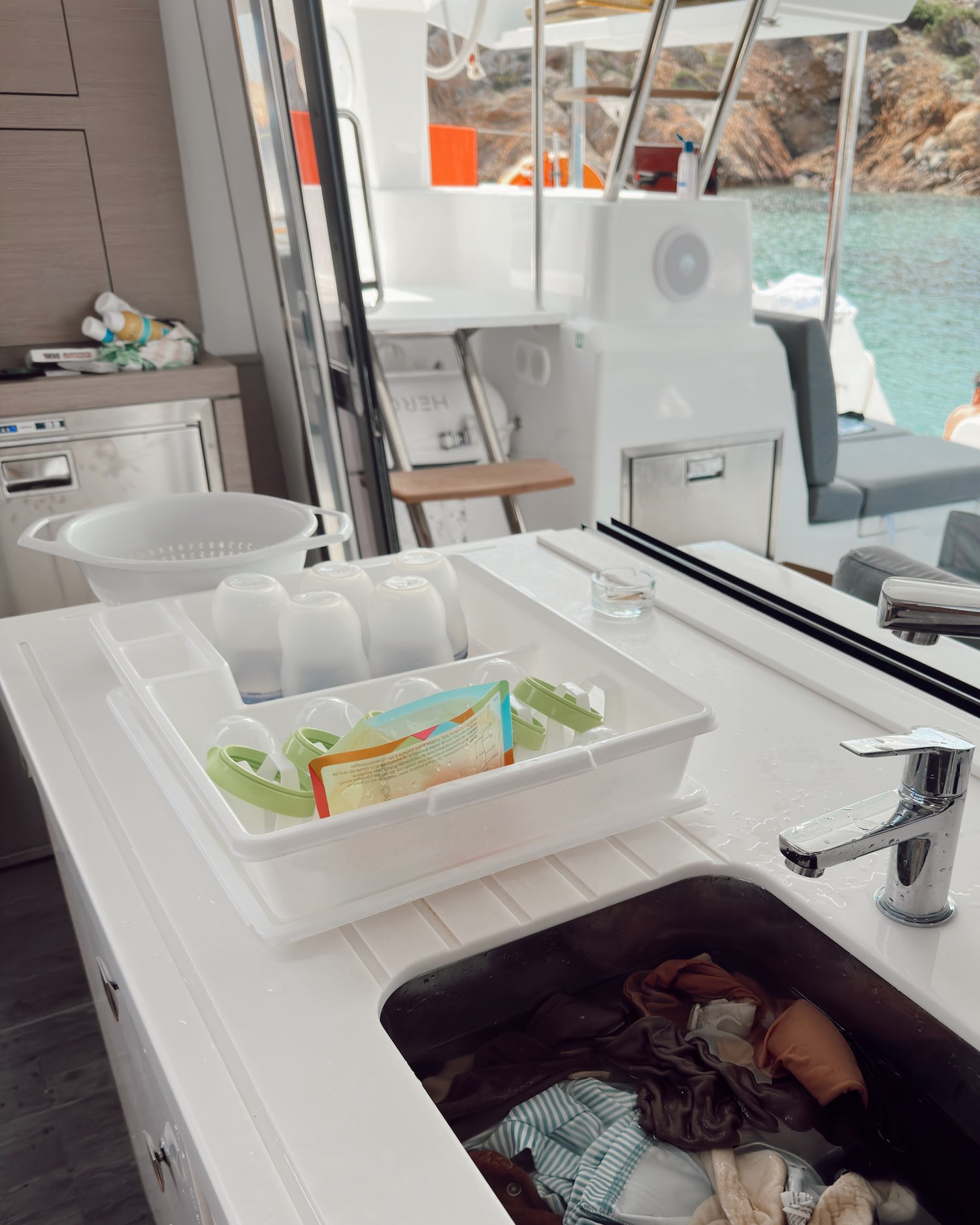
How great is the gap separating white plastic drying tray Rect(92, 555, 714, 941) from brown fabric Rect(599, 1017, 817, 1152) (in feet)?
0.53

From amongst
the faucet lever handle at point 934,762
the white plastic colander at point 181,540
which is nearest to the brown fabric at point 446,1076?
the faucet lever handle at point 934,762

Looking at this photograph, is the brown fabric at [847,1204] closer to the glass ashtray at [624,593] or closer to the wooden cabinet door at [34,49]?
the glass ashtray at [624,593]

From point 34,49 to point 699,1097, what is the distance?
7.86ft

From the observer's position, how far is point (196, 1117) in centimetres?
57

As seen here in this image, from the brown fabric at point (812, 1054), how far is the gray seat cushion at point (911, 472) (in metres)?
0.41

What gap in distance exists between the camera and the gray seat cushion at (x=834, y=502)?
88cm

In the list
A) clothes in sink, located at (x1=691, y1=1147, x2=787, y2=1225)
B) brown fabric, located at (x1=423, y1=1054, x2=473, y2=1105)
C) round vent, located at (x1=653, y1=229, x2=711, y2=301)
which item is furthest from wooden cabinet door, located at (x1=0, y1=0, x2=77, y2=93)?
clothes in sink, located at (x1=691, y1=1147, x2=787, y2=1225)

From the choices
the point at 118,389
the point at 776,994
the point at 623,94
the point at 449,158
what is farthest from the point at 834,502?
the point at 449,158

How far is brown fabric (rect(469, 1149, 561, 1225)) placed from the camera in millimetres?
638

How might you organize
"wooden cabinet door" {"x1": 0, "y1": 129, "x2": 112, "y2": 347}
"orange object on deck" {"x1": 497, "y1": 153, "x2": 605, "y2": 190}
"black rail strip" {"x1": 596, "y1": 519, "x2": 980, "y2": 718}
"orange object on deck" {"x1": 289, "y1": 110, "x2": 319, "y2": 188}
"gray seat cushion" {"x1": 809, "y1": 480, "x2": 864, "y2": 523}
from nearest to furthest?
"gray seat cushion" {"x1": 809, "y1": 480, "x2": 864, "y2": 523}, "black rail strip" {"x1": 596, "y1": 519, "x2": 980, "y2": 718}, "orange object on deck" {"x1": 289, "y1": 110, "x2": 319, "y2": 188}, "wooden cabinet door" {"x1": 0, "y1": 129, "x2": 112, "y2": 347}, "orange object on deck" {"x1": 497, "y1": 153, "x2": 605, "y2": 190}

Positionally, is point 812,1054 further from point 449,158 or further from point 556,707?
point 449,158

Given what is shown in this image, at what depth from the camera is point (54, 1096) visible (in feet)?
4.90

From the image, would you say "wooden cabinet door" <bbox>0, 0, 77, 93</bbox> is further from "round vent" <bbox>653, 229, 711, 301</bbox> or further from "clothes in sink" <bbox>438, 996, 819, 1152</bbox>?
"clothes in sink" <bbox>438, 996, 819, 1152</bbox>

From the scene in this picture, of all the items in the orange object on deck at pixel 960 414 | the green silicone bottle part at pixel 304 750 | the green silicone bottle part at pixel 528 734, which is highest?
the orange object on deck at pixel 960 414
